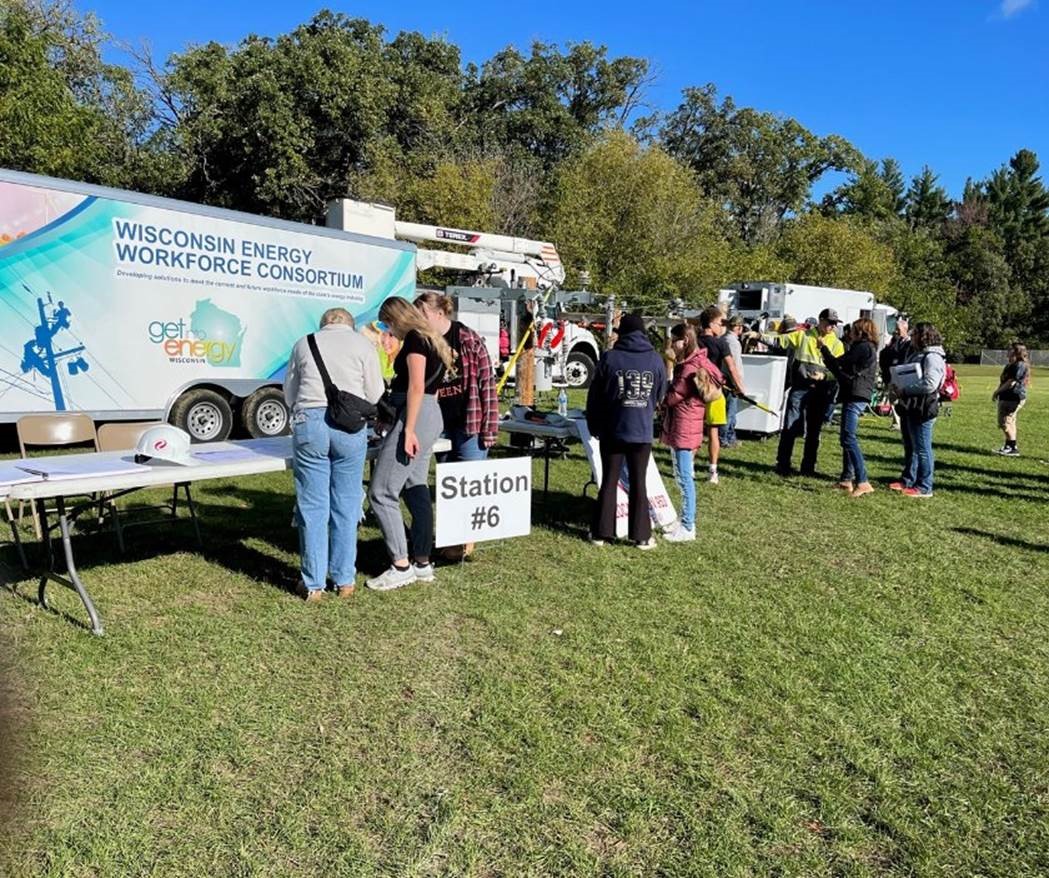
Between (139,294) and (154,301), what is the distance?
0.18 m

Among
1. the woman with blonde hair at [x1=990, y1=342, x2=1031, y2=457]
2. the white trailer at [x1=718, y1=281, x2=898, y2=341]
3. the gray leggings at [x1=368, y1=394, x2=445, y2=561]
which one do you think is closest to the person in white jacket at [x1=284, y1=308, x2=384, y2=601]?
the gray leggings at [x1=368, y1=394, x2=445, y2=561]

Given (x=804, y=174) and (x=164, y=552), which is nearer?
(x=164, y=552)

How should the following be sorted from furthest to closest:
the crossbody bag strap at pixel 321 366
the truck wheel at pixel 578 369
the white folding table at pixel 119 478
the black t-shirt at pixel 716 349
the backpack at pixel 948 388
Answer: the truck wheel at pixel 578 369
the black t-shirt at pixel 716 349
the backpack at pixel 948 388
the crossbody bag strap at pixel 321 366
the white folding table at pixel 119 478

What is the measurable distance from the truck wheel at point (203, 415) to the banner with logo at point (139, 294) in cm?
18

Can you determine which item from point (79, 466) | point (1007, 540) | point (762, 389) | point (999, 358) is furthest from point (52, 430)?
point (999, 358)

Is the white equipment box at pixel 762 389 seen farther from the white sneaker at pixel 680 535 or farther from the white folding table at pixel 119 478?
the white folding table at pixel 119 478

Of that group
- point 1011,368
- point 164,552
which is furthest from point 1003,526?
point 164,552

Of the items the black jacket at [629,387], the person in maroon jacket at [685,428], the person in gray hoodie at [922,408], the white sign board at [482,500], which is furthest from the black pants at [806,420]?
the white sign board at [482,500]

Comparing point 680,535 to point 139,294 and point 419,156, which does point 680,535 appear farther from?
point 419,156

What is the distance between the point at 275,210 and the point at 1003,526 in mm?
30146

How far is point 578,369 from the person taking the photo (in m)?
18.0

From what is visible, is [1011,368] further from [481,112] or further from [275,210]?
[481,112]

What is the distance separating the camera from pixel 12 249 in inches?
318

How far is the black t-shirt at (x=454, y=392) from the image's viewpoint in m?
5.04
